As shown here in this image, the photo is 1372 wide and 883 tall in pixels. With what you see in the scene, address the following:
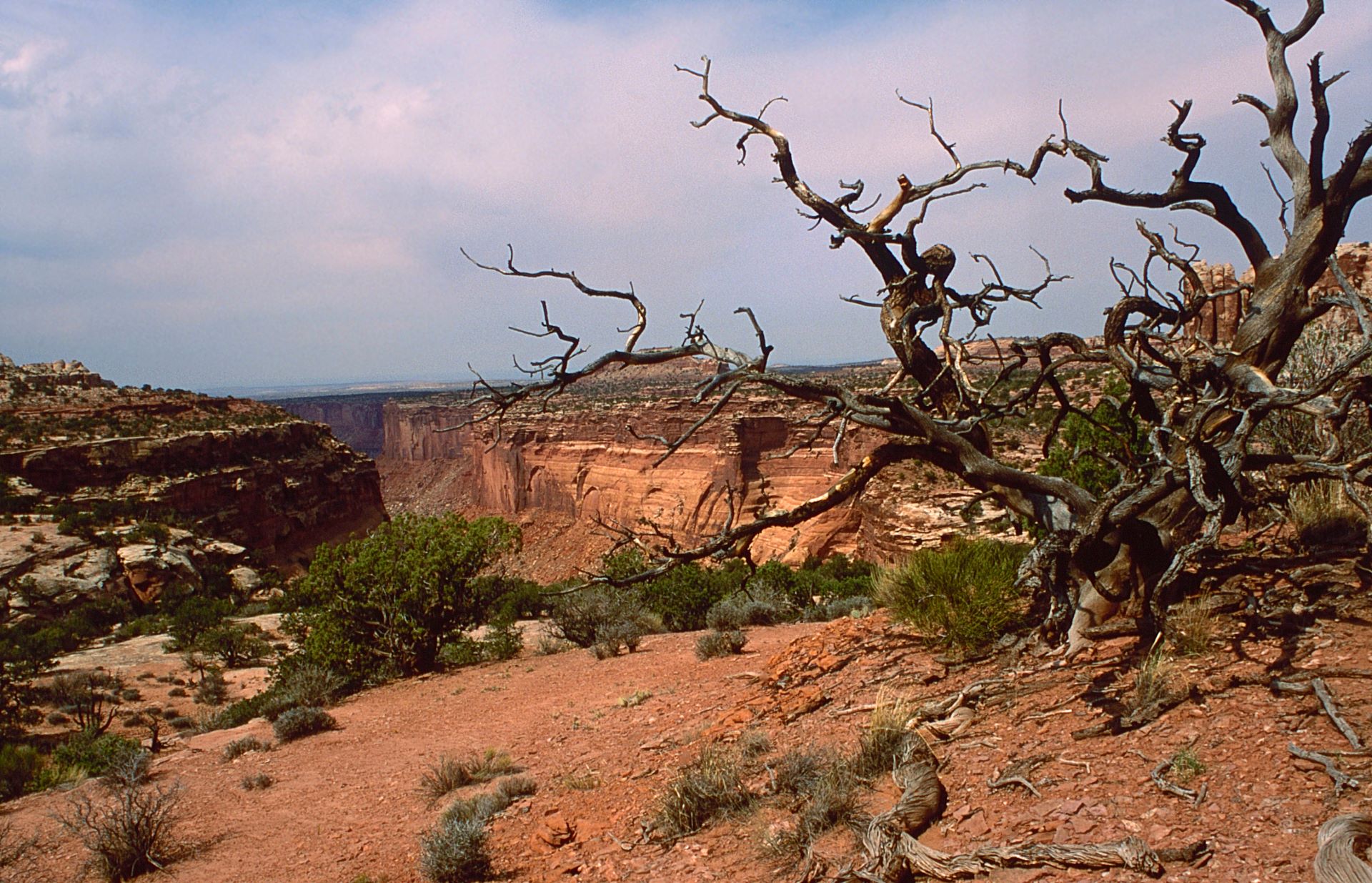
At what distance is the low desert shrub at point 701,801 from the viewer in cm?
492

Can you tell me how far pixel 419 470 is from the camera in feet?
261

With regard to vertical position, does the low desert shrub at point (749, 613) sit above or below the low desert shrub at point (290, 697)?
above

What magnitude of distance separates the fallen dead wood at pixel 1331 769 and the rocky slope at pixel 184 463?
34.7 meters

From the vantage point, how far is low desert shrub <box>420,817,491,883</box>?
5.07m

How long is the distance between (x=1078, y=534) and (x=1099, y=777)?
5.19 feet

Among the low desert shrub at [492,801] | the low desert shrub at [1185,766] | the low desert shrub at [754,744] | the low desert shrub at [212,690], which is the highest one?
the low desert shrub at [1185,766]

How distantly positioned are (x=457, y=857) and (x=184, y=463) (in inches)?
1373

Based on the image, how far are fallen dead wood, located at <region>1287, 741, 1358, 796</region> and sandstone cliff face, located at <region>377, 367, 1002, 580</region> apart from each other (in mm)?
19863

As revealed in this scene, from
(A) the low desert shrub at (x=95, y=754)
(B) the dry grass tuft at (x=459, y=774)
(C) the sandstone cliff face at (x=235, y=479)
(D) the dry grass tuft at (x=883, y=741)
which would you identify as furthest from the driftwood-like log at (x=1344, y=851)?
(C) the sandstone cliff face at (x=235, y=479)

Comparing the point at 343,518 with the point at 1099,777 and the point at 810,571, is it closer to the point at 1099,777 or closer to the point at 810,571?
the point at 810,571

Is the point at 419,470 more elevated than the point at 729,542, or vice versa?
the point at 729,542

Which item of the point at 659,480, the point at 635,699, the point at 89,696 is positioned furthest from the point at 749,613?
the point at 659,480

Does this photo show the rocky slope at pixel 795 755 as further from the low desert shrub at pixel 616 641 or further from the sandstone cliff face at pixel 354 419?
the sandstone cliff face at pixel 354 419

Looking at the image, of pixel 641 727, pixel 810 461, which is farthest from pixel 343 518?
pixel 641 727
